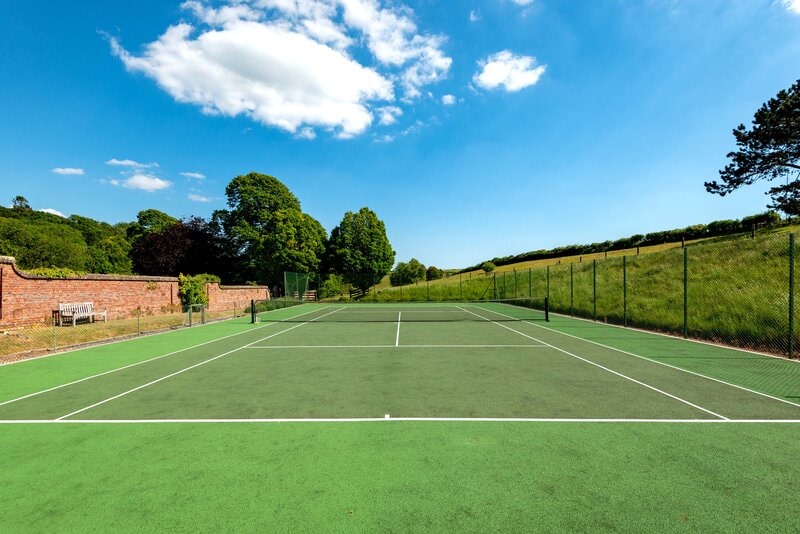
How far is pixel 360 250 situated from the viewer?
42.5 meters

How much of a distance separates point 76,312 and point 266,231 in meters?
24.9

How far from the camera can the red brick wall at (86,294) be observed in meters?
12.6

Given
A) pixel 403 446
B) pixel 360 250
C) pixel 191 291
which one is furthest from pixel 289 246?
pixel 403 446

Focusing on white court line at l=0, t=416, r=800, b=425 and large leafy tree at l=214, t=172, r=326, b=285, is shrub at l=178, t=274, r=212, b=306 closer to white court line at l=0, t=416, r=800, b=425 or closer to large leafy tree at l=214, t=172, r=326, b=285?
large leafy tree at l=214, t=172, r=326, b=285

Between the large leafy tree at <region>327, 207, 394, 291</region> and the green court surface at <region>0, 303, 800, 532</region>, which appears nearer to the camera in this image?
the green court surface at <region>0, 303, 800, 532</region>

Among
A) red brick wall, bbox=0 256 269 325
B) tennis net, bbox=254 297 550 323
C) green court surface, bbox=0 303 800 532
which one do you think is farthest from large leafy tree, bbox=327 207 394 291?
green court surface, bbox=0 303 800 532

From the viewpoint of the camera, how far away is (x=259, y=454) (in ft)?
12.6

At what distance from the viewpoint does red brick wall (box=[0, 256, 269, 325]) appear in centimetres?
1255

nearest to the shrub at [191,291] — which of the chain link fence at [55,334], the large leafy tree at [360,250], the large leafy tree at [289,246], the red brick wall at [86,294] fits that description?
the red brick wall at [86,294]

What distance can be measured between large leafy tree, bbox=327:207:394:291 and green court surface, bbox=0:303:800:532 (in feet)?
111

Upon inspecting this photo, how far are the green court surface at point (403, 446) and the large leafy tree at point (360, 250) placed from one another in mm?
33936

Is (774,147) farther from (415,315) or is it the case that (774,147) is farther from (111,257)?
(111,257)

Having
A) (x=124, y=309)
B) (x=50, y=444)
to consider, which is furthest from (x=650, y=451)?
(x=124, y=309)

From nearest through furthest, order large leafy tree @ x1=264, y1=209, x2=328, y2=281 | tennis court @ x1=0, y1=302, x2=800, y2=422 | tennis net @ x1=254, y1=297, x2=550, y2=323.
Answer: tennis court @ x1=0, y1=302, x2=800, y2=422, tennis net @ x1=254, y1=297, x2=550, y2=323, large leafy tree @ x1=264, y1=209, x2=328, y2=281
